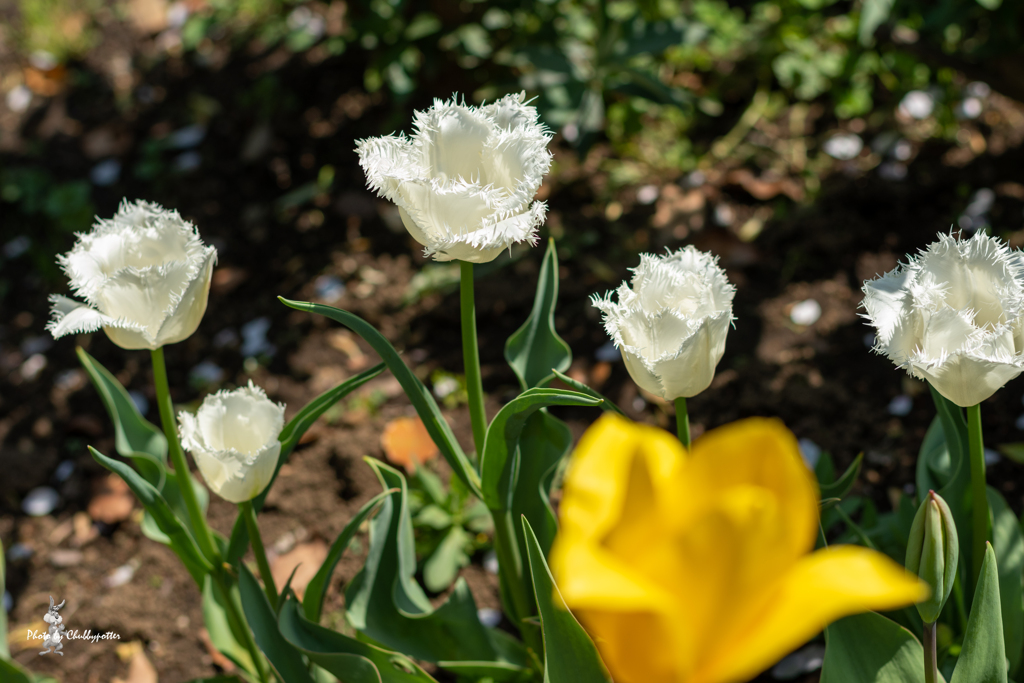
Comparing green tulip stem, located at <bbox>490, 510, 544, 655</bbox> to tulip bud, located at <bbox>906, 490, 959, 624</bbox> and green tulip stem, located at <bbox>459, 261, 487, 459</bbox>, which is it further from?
tulip bud, located at <bbox>906, 490, 959, 624</bbox>

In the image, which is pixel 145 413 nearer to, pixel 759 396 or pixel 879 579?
pixel 759 396

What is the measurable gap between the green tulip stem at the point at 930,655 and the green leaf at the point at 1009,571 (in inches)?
8.9

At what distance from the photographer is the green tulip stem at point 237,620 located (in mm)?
1153

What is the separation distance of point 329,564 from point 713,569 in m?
0.78

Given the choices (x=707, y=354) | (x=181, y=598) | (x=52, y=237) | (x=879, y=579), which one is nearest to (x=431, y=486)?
(x=181, y=598)

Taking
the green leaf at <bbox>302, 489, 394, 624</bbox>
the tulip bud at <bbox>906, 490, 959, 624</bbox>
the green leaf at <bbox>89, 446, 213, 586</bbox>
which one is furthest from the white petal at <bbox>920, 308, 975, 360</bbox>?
the green leaf at <bbox>89, 446, 213, 586</bbox>

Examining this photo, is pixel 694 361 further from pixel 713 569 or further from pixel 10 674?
pixel 10 674

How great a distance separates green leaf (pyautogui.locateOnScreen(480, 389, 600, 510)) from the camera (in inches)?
34.9

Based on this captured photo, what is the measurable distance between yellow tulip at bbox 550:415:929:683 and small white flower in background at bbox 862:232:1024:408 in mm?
474

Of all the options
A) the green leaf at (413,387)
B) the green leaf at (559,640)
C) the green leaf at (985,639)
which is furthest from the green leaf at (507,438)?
the green leaf at (985,639)

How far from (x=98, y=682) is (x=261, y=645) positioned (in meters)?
0.72

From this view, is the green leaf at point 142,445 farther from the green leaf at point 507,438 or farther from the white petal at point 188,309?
the green leaf at point 507,438

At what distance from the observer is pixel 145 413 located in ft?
6.75

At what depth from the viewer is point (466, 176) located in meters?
0.92
